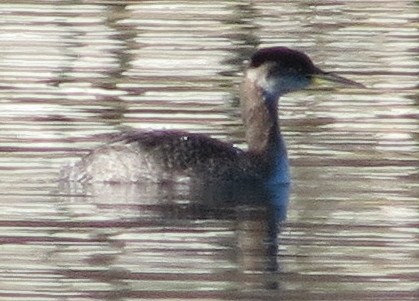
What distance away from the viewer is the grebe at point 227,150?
17.0 m

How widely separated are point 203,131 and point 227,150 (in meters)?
1.39

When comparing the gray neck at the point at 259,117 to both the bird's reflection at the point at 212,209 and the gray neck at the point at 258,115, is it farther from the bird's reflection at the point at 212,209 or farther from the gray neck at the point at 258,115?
the bird's reflection at the point at 212,209

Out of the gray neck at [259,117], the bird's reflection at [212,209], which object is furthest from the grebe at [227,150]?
the bird's reflection at [212,209]


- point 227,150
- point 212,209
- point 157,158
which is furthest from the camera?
point 227,150

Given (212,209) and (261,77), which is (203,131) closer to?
(261,77)

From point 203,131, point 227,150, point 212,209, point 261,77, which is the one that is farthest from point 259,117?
point 212,209

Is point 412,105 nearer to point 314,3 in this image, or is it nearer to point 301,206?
point 301,206

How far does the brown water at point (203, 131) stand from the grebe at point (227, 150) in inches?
6.0

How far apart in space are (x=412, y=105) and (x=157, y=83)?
231 cm

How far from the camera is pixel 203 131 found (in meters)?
18.6

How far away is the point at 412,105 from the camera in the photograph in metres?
19.8

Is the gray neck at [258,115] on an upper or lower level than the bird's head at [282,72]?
lower

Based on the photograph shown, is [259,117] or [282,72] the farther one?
[259,117]

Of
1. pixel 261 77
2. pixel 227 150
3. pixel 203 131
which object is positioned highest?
pixel 261 77
